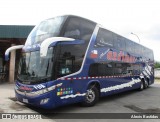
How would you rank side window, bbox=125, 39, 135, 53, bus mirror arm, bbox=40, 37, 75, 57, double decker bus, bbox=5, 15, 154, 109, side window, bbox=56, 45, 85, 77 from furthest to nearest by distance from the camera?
side window, bbox=125, 39, 135, 53
side window, bbox=56, 45, 85, 77
double decker bus, bbox=5, 15, 154, 109
bus mirror arm, bbox=40, 37, 75, 57

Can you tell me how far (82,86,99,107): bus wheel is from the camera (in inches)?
376

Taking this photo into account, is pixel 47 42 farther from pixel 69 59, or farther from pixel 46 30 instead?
pixel 46 30

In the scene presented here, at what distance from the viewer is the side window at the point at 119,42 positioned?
12085 millimetres

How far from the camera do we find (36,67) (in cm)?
802

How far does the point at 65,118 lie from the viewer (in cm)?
769

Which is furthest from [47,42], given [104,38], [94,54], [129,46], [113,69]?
[129,46]

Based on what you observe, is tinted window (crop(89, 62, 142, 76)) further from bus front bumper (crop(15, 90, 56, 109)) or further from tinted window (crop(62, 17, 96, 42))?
bus front bumper (crop(15, 90, 56, 109))

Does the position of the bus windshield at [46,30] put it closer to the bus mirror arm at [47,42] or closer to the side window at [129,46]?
the bus mirror arm at [47,42]

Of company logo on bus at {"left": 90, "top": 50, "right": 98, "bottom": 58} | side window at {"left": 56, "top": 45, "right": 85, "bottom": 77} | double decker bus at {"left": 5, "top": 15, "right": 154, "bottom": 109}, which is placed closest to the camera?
double decker bus at {"left": 5, "top": 15, "right": 154, "bottom": 109}

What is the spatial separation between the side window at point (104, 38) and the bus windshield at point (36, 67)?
9.76 feet

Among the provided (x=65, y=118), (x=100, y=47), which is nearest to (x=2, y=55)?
(x=100, y=47)

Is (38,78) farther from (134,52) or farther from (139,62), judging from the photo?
(139,62)

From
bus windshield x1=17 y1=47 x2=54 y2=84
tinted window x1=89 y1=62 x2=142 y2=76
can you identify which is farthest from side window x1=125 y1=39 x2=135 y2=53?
bus windshield x1=17 y1=47 x2=54 y2=84

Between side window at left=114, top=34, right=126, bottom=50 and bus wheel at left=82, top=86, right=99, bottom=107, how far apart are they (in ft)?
10.3
